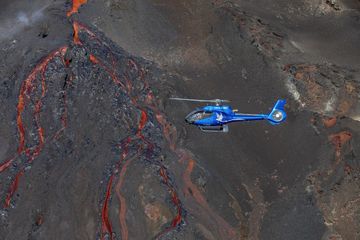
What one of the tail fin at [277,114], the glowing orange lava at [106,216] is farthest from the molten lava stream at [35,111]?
the tail fin at [277,114]

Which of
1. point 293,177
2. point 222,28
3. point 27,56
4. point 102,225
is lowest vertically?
point 293,177

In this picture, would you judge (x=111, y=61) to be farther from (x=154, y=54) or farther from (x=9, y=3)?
(x=9, y=3)

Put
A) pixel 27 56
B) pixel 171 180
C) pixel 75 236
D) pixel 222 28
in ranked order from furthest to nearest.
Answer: pixel 222 28 → pixel 27 56 → pixel 171 180 → pixel 75 236

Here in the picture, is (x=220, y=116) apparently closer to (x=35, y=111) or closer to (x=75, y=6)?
(x=35, y=111)

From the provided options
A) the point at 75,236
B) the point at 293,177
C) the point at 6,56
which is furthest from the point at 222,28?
the point at 75,236

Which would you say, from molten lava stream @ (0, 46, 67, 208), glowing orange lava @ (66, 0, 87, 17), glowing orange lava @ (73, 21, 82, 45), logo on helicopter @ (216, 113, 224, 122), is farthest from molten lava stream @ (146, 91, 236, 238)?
glowing orange lava @ (66, 0, 87, 17)

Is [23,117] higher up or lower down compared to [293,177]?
higher up

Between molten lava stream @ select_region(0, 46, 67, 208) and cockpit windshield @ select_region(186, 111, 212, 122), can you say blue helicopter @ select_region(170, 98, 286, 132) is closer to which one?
cockpit windshield @ select_region(186, 111, 212, 122)
